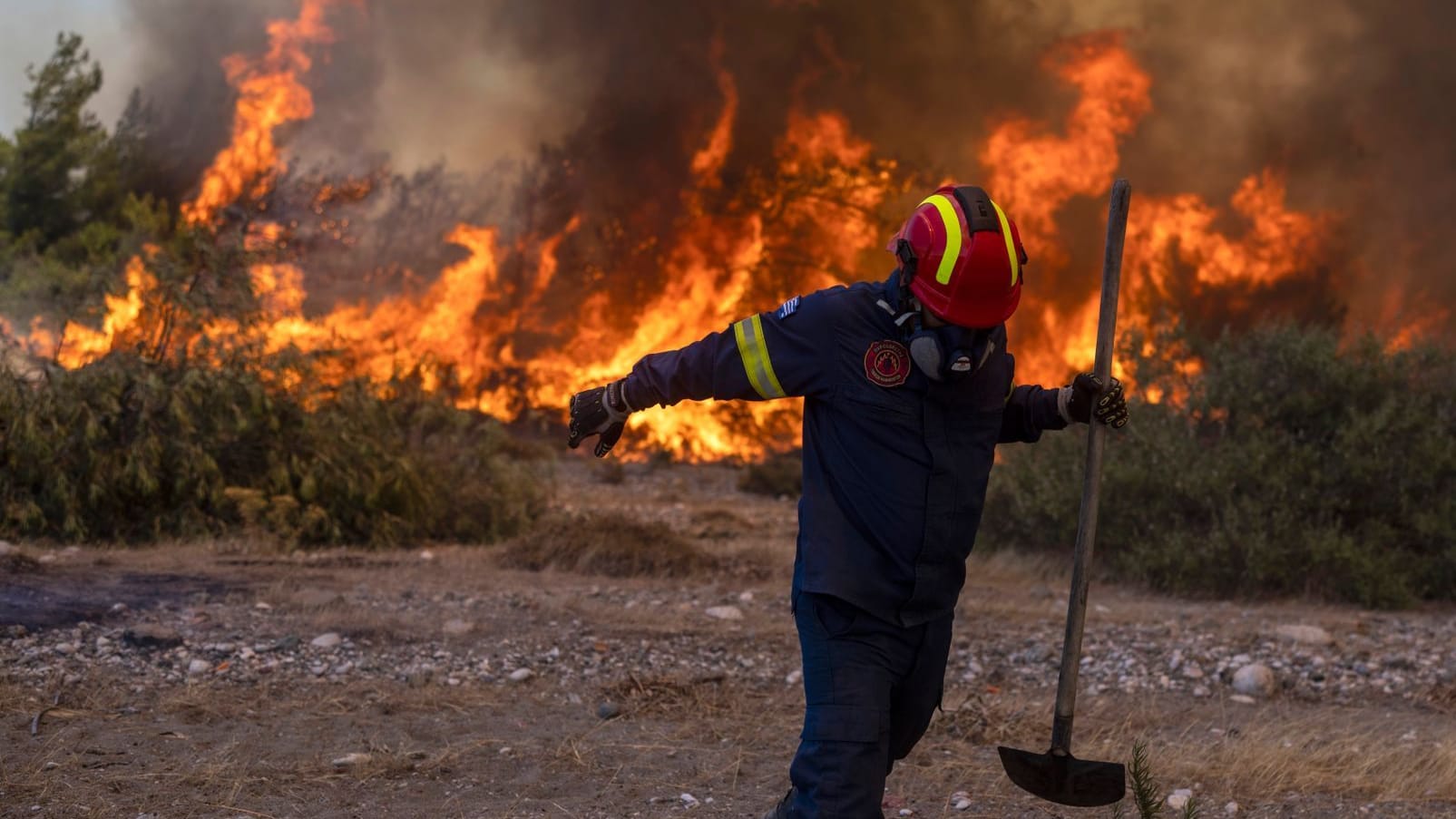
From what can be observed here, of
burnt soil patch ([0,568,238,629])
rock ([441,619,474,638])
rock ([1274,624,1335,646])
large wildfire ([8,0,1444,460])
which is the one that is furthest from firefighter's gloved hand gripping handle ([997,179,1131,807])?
large wildfire ([8,0,1444,460])

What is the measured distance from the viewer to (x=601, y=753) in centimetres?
498

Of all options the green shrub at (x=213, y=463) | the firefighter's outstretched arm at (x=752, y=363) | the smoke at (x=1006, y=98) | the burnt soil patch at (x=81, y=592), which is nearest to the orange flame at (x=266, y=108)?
the smoke at (x=1006, y=98)

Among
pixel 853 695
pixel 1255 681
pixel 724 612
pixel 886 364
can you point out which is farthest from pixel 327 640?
pixel 1255 681

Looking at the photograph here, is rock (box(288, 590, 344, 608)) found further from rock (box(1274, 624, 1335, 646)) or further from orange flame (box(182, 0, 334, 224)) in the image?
orange flame (box(182, 0, 334, 224))

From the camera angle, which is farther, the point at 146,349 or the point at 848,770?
the point at 146,349

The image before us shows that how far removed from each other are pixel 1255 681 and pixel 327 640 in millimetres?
4688

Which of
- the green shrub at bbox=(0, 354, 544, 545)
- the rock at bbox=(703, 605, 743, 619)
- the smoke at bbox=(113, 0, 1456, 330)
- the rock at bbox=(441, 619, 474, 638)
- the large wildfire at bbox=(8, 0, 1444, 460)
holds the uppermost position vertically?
the smoke at bbox=(113, 0, 1456, 330)

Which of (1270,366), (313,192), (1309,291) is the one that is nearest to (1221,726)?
(1270,366)

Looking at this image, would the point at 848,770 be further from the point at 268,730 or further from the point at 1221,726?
the point at 1221,726

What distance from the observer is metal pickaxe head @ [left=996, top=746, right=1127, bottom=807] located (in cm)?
355

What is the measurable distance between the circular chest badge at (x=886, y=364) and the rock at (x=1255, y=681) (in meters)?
4.25

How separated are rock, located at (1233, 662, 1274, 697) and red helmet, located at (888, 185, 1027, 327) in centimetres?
414

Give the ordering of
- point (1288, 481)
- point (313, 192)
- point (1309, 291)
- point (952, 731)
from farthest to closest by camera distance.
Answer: point (313, 192) → point (1309, 291) → point (1288, 481) → point (952, 731)

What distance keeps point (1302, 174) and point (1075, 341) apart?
4827 millimetres
